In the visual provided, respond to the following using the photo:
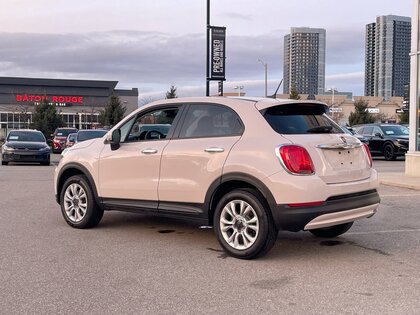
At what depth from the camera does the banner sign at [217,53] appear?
77.9ft

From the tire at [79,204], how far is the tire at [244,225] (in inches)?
87.0

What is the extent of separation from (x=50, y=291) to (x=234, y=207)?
2.15 metres

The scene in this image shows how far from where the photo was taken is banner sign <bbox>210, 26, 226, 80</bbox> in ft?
77.9

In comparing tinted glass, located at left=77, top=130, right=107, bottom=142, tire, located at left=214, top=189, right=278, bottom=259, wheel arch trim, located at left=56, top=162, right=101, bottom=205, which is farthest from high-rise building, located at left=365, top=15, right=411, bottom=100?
tire, located at left=214, top=189, right=278, bottom=259

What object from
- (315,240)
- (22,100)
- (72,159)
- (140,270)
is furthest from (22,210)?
(22,100)

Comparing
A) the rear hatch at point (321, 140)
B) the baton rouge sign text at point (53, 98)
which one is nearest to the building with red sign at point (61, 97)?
the baton rouge sign text at point (53, 98)

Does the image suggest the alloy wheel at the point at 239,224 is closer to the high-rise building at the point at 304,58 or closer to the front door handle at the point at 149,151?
the front door handle at the point at 149,151

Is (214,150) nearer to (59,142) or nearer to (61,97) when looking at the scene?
(59,142)

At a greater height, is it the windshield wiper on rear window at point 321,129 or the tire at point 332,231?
the windshield wiper on rear window at point 321,129

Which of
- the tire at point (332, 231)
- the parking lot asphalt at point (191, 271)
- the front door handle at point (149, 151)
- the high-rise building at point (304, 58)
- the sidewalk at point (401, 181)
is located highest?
the high-rise building at point (304, 58)

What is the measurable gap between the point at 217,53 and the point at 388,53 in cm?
6644

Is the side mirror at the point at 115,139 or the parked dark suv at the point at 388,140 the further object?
the parked dark suv at the point at 388,140

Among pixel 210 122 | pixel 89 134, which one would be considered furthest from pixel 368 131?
pixel 210 122

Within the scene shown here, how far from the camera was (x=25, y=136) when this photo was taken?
2169cm
